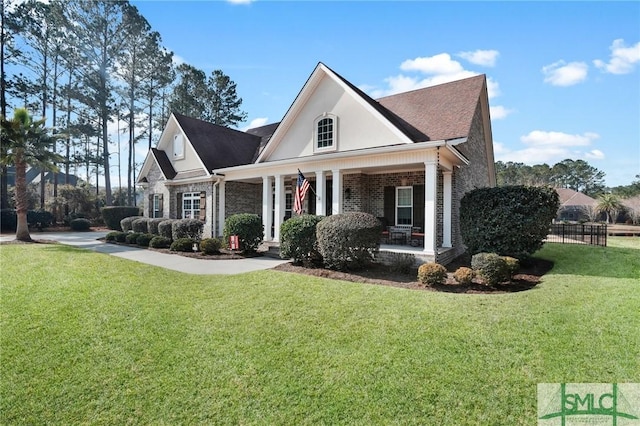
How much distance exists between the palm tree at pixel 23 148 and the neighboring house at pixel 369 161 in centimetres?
649

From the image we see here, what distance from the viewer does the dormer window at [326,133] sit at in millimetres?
12672

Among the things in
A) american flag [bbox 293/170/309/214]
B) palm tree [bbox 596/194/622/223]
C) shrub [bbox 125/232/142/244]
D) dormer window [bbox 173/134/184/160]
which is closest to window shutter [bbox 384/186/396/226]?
american flag [bbox 293/170/309/214]

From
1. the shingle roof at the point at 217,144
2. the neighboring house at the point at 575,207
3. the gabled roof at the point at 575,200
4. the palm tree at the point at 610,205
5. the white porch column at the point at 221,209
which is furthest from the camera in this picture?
the gabled roof at the point at 575,200

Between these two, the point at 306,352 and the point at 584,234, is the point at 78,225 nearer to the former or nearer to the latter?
the point at 306,352

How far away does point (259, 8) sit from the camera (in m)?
9.23

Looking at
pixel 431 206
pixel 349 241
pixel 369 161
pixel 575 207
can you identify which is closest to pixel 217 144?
pixel 369 161

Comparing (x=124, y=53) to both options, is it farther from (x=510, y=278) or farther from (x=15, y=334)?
(x=510, y=278)

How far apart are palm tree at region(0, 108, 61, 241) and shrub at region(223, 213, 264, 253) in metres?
11.5

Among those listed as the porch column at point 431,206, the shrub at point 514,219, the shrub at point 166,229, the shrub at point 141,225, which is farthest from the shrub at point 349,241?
the shrub at point 141,225

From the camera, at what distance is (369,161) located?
1088 cm

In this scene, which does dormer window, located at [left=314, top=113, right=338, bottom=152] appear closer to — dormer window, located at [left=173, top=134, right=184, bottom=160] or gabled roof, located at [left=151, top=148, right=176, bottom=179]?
dormer window, located at [left=173, top=134, right=184, bottom=160]

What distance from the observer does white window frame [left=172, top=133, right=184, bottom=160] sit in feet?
60.7

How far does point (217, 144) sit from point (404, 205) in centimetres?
1162

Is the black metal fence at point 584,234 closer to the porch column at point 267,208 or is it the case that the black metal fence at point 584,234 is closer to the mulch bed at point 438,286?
the mulch bed at point 438,286
